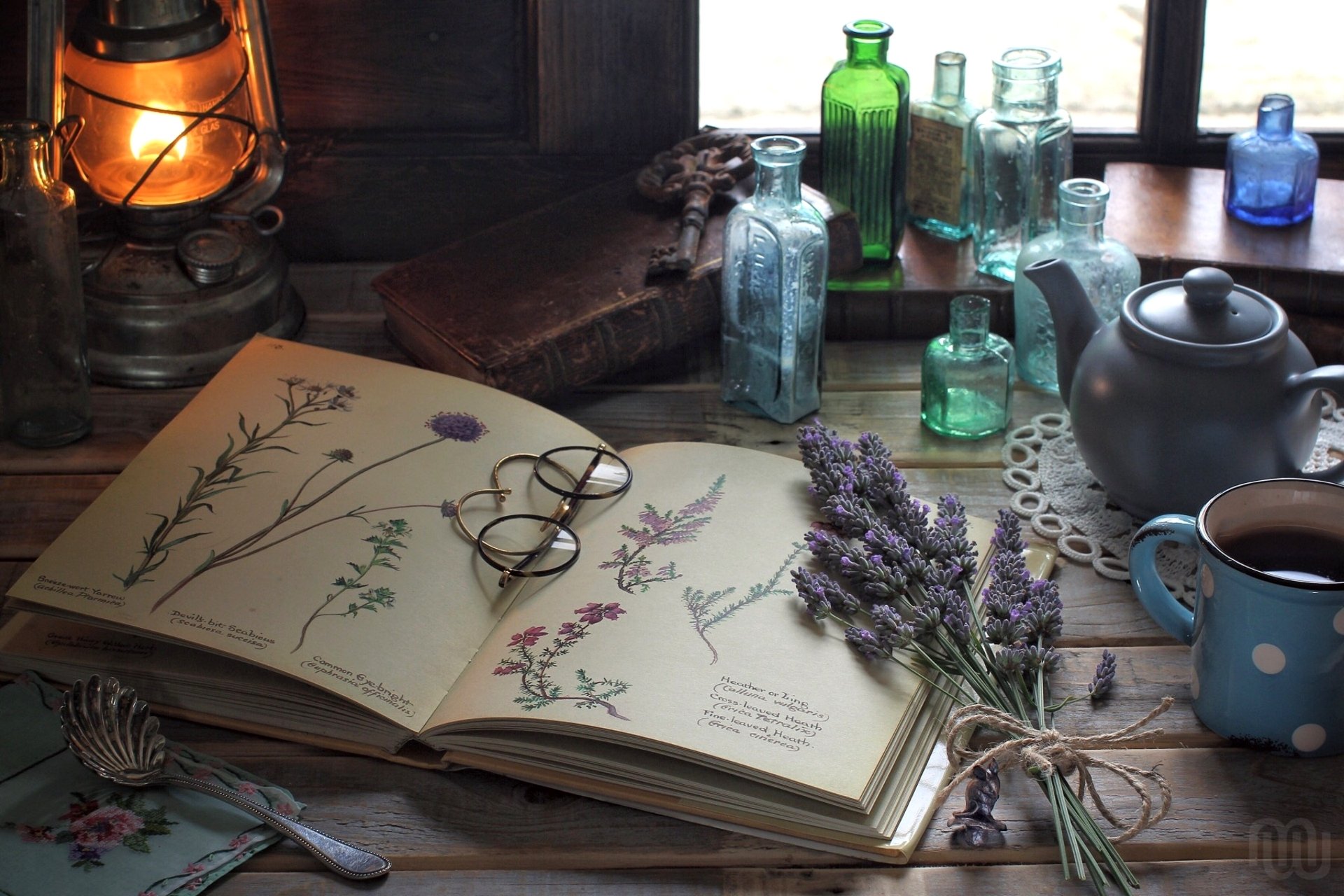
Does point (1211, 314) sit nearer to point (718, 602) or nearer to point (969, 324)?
point (969, 324)

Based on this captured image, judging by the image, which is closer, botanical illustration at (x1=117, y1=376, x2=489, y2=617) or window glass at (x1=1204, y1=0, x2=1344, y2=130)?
botanical illustration at (x1=117, y1=376, x2=489, y2=617)

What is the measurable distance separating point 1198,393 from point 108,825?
75cm

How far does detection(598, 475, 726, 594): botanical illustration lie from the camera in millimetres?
937

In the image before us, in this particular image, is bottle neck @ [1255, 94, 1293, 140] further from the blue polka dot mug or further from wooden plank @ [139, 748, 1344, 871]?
wooden plank @ [139, 748, 1344, 871]

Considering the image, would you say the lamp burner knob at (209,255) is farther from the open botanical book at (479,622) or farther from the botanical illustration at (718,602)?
the botanical illustration at (718,602)

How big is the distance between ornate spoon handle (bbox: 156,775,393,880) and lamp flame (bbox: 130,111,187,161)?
0.66 m

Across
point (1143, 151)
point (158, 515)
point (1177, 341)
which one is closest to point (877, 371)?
point (1177, 341)

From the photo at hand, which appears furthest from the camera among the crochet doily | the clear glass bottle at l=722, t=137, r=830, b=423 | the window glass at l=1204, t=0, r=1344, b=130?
the window glass at l=1204, t=0, r=1344, b=130

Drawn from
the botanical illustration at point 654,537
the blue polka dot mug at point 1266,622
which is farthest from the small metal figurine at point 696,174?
the blue polka dot mug at point 1266,622

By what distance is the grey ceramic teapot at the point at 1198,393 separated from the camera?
0.96 m

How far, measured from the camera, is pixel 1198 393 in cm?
96

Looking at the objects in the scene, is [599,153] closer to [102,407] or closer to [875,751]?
[102,407]

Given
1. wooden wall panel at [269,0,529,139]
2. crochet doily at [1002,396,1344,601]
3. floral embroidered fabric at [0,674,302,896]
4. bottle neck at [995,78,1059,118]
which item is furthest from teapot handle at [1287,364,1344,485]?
wooden wall panel at [269,0,529,139]

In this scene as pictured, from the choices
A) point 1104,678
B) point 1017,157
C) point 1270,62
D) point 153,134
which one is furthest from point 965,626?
point 1270,62
